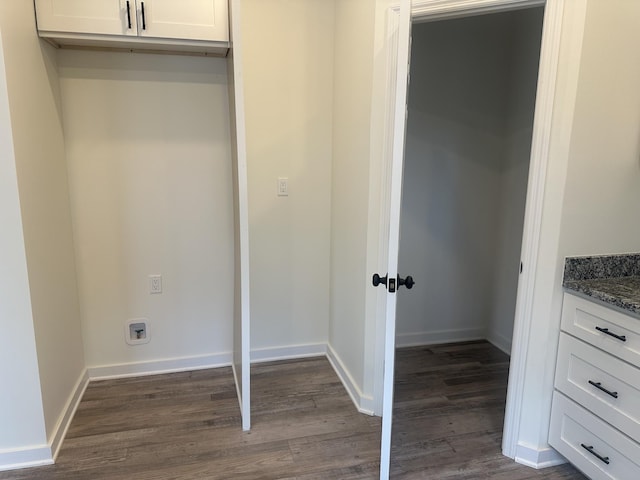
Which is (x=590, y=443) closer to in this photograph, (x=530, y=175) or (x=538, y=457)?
(x=538, y=457)

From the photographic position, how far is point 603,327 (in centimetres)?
171

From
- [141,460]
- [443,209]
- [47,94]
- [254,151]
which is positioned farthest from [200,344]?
[443,209]

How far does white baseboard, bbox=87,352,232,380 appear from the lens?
108 inches

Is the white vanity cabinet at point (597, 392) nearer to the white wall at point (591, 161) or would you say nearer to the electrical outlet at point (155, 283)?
the white wall at point (591, 161)

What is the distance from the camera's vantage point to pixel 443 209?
10.3 ft

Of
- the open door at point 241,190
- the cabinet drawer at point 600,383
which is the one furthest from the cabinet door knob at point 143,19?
the cabinet drawer at point 600,383

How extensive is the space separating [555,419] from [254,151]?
7.14 ft

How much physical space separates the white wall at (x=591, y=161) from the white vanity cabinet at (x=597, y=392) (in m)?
0.07

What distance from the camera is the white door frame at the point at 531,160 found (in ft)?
5.60

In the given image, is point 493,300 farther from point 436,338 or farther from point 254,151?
point 254,151

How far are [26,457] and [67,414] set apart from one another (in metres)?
0.31

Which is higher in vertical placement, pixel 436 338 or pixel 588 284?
pixel 588 284

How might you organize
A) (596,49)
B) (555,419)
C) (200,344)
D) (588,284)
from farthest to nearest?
(200,344)
(555,419)
(588,284)
(596,49)

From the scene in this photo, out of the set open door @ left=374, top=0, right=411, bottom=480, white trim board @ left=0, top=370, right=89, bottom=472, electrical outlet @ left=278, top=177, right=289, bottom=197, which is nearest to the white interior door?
open door @ left=374, top=0, right=411, bottom=480
